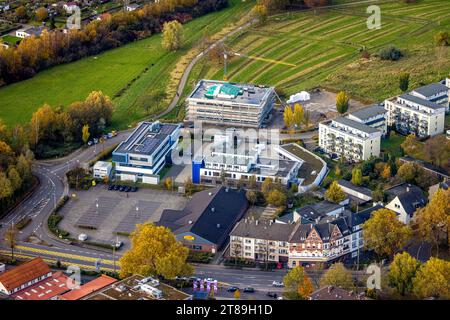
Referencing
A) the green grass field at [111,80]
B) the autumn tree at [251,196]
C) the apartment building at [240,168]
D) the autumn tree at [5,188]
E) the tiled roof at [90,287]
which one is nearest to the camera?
the tiled roof at [90,287]

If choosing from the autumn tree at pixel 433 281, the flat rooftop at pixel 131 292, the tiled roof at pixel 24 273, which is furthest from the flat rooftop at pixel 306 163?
the tiled roof at pixel 24 273

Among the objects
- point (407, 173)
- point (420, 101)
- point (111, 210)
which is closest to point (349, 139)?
point (407, 173)

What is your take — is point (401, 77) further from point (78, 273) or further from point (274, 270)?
point (78, 273)

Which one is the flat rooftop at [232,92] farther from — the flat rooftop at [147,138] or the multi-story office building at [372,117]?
the multi-story office building at [372,117]

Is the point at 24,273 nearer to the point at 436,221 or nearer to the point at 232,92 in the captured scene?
the point at 436,221

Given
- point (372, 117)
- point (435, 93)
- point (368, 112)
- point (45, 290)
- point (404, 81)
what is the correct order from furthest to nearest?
point (404, 81) < point (435, 93) < point (368, 112) < point (372, 117) < point (45, 290)
